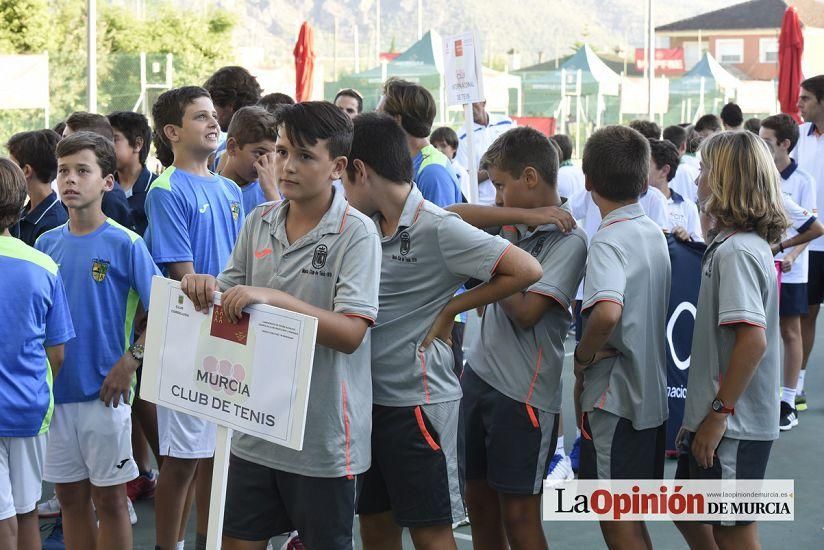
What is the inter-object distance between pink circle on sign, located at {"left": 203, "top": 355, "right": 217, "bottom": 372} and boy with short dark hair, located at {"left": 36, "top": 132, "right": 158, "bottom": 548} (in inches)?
→ 50.6

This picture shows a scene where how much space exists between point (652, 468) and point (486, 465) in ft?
2.04

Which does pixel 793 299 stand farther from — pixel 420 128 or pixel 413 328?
pixel 413 328

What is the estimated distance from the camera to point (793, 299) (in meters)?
7.21

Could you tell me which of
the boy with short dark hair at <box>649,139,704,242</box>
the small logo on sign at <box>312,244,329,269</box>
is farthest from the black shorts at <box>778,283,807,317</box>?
the small logo on sign at <box>312,244,329,269</box>

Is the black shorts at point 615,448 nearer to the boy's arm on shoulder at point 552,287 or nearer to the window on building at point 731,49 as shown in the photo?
the boy's arm on shoulder at point 552,287

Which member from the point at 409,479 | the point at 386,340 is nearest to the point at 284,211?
the point at 386,340

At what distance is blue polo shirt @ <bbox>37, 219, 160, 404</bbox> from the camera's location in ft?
13.3

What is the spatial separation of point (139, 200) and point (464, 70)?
3103 millimetres

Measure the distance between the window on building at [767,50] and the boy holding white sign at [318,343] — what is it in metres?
91.3

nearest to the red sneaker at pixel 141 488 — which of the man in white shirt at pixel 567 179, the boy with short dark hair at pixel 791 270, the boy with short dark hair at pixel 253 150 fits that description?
the boy with short dark hair at pixel 253 150

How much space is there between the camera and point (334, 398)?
3055 mm

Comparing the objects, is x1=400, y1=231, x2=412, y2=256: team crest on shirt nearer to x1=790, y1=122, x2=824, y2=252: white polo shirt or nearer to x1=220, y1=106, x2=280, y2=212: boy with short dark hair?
x1=220, y1=106, x2=280, y2=212: boy with short dark hair

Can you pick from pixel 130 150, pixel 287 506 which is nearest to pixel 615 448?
pixel 287 506

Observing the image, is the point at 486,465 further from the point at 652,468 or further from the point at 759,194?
the point at 759,194
